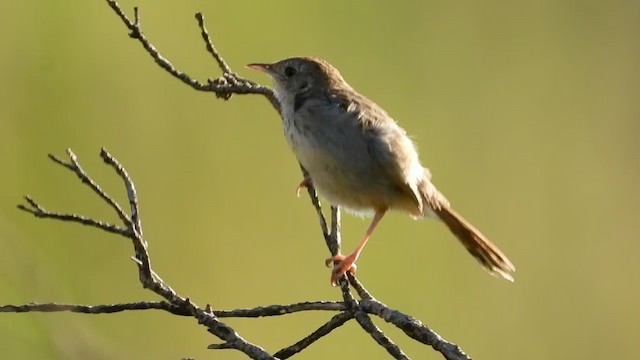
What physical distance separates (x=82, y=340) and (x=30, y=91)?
250 centimetres

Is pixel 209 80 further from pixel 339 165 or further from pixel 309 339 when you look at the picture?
pixel 309 339

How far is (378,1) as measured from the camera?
4.98 meters

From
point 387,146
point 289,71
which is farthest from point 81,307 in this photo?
point 289,71

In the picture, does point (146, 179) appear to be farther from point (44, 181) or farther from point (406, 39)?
point (406, 39)

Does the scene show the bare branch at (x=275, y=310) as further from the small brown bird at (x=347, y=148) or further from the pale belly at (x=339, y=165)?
the pale belly at (x=339, y=165)

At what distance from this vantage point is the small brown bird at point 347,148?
8.82 ft

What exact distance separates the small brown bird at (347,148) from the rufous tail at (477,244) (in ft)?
0.20

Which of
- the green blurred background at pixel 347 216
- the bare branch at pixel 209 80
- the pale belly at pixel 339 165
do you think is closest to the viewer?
the bare branch at pixel 209 80

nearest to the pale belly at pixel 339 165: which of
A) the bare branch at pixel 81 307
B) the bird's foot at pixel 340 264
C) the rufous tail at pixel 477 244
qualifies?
the bird's foot at pixel 340 264

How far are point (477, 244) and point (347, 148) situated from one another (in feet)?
2.01

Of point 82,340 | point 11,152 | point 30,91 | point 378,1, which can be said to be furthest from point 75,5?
point 82,340

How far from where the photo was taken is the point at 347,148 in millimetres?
2703

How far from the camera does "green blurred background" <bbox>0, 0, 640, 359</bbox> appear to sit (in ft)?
12.7

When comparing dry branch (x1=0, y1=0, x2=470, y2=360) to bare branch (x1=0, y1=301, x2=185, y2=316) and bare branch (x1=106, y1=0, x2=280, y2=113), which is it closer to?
bare branch (x1=0, y1=301, x2=185, y2=316)
